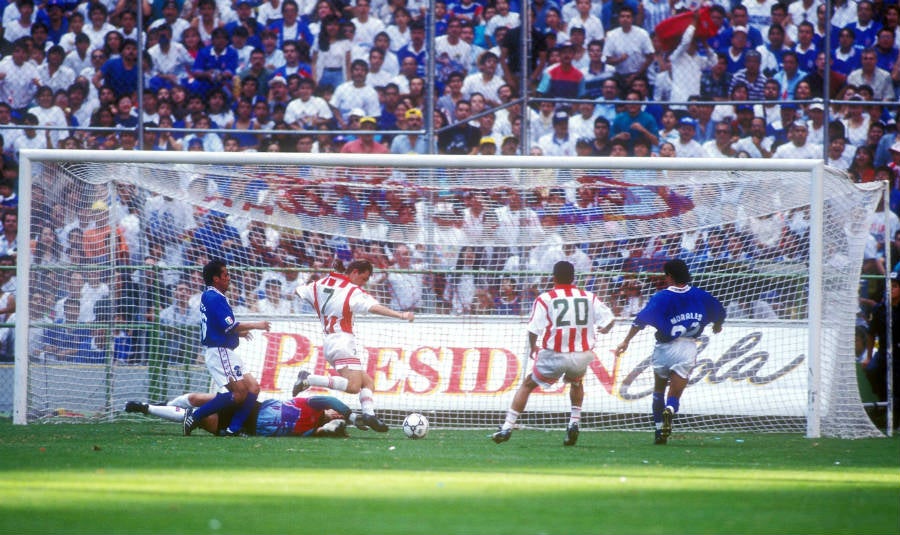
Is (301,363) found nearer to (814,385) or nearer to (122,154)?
(122,154)

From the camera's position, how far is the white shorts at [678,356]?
35.0 feet

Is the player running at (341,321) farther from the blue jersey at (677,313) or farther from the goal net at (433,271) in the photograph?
the blue jersey at (677,313)

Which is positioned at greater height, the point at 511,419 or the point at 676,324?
the point at 676,324


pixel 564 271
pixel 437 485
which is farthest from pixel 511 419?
pixel 437 485

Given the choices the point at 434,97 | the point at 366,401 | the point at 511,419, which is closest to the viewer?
the point at 511,419

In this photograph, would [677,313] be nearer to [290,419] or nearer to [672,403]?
[672,403]

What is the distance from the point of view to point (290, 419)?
10.8 meters

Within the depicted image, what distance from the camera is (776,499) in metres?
6.51

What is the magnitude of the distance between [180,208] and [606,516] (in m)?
8.27

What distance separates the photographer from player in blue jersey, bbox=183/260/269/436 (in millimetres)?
10617

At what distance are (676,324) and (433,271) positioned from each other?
3143mm

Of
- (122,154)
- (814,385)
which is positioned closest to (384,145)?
(122,154)

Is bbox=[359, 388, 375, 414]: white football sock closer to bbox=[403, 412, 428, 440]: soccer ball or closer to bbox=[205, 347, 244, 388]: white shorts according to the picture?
bbox=[403, 412, 428, 440]: soccer ball

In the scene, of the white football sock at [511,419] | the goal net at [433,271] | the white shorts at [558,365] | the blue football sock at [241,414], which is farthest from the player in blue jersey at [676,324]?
the blue football sock at [241,414]
